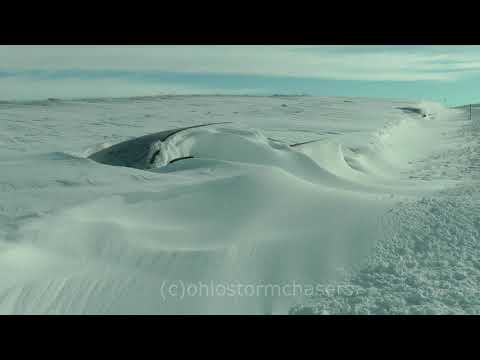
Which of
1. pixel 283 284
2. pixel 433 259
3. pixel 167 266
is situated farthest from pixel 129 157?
pixel 433 259

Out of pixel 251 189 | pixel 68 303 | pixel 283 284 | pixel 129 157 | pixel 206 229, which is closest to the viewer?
pixel 68 303

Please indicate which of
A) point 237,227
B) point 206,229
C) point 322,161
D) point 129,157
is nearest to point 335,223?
point 237,227

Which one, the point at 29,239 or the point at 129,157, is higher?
the point at 129,157

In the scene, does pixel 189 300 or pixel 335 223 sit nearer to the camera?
pixel 189 300

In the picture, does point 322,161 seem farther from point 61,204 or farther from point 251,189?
point 61,204

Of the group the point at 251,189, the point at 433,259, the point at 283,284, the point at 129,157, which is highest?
the point at 129,157

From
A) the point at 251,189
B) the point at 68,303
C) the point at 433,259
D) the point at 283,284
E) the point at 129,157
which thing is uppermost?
the point at 129,157

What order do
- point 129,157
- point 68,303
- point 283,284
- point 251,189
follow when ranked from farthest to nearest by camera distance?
point 129,157, point 251,189, point 283,284, point 68,303

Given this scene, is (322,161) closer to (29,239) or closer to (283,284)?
(283,284)

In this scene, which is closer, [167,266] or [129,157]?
[167,266]
